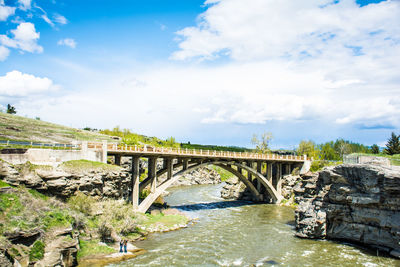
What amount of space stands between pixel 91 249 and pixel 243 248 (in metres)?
14.4

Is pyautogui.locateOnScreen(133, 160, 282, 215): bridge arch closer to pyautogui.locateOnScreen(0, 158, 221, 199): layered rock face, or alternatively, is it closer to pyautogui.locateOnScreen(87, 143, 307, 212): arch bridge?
pyautogui.locateOnScreen(87, 143, 307, 212): arch bridge

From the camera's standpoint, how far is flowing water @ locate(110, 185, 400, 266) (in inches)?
1032

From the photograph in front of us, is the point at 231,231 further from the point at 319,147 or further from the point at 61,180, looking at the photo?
the point at 319,147

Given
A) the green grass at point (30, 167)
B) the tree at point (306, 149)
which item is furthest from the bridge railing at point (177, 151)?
the tree at point (306, 149)

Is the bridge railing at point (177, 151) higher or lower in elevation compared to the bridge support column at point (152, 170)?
higher

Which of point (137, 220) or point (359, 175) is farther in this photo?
point (137, 220)

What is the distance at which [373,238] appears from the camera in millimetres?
29750

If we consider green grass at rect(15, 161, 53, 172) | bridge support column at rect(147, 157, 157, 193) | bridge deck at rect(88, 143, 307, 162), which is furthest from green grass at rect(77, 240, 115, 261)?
bridge support column at rect(147, 157, 157, 193)

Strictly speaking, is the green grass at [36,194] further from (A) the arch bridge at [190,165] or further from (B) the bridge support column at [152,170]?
(B) the bridge support column at [152,170]

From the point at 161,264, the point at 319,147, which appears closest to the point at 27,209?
the point at 161,264

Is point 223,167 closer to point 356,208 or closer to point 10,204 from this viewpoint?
point 356,208

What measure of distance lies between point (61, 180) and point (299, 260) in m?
23.6

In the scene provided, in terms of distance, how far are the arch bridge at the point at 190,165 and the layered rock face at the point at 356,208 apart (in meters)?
17.5

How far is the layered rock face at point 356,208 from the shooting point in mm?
28469
